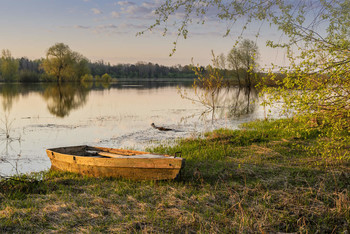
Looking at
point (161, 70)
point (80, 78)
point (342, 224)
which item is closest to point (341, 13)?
point (342, 224)

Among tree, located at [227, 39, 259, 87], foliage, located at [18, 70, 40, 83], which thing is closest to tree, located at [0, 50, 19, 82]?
foliage, located at [18, 70, 40, 83]

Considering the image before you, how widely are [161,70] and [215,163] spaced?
146 meters

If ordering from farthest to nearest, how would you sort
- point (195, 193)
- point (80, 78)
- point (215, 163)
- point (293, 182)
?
point (80, 78) → point (215, 163) → point (293, 182) → point (195, 193)

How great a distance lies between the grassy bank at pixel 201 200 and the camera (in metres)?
5.24

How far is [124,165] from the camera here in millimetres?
8000

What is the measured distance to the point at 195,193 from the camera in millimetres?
6949

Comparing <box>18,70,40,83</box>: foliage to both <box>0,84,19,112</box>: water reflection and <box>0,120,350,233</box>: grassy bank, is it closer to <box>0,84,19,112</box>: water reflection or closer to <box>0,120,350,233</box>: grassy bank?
<box>0,84,19,112</box>: water reflection

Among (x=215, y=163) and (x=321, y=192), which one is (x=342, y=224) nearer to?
(x=321, y=192)

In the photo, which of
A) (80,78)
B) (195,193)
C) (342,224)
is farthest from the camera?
(80,78)

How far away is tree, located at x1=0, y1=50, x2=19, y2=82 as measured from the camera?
268ft

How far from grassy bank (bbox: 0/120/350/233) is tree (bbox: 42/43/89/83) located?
74.8 m

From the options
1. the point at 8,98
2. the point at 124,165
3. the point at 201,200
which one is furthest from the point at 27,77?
the point at 201,200

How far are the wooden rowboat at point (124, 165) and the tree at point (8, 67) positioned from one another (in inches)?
3344

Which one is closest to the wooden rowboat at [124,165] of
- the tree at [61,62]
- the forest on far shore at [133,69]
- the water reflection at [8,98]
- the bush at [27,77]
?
the water reflection at [8,98]
